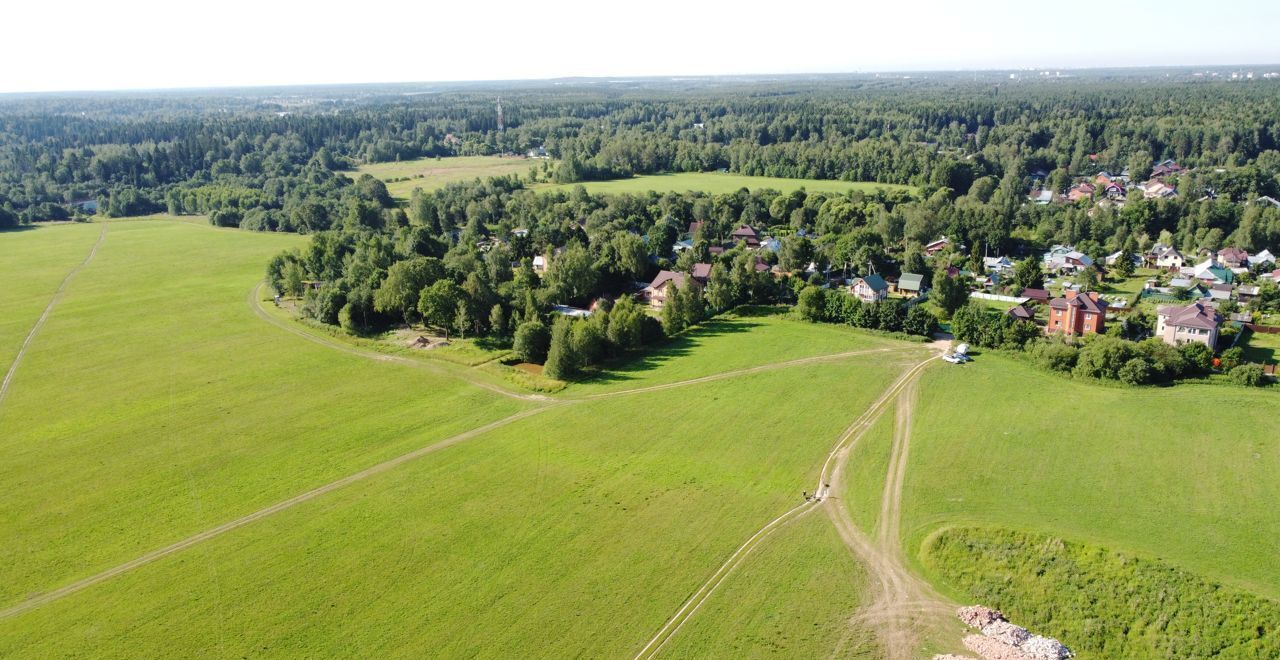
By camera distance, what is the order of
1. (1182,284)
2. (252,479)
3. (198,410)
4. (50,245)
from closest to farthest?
1. (252,479)
2. (198,410)
3. (1182,284)
4. (50,245)

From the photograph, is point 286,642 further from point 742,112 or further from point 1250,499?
point 742,112

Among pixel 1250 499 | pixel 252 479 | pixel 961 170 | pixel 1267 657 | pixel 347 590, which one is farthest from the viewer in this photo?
pixel 961 170

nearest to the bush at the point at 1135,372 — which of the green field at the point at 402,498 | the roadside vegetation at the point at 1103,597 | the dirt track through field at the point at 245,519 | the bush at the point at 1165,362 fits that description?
the bush at the point at 1165,362

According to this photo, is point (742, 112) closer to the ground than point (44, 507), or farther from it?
farther from it

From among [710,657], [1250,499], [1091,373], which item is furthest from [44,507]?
[1091,373]

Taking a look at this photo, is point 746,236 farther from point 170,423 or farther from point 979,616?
point 979,616

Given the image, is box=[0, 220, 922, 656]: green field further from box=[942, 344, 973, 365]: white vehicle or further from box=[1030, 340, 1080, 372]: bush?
box=[1030, 340, 1080, 372]: bush

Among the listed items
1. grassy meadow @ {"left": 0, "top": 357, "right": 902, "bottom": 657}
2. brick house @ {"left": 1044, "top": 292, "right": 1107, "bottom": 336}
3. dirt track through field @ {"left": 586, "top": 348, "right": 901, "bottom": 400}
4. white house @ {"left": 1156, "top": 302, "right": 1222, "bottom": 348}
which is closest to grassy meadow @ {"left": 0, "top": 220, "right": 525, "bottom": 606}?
grassy meadow @ {"left": 0, "top": 357, "right": 902, "bottom": 657}
